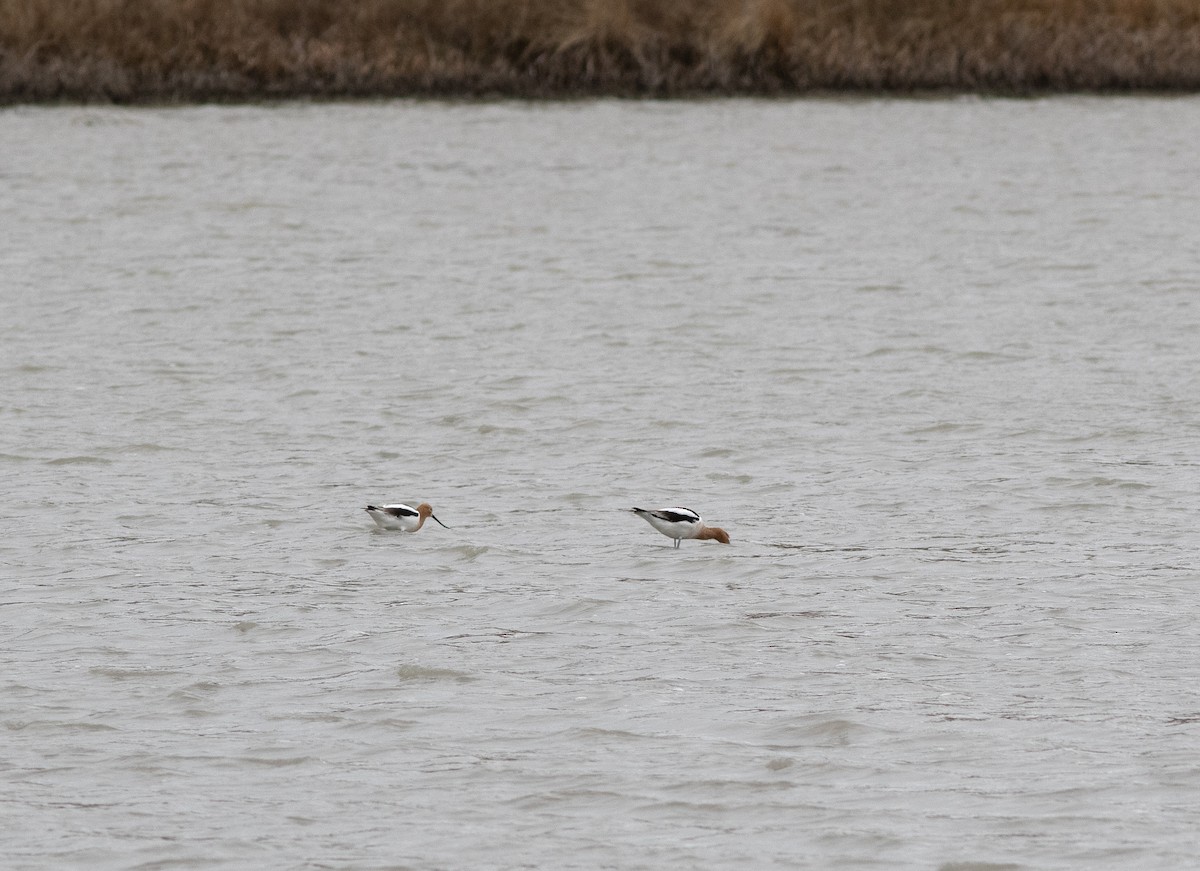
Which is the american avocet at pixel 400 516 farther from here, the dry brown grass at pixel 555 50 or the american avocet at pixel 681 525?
the dry brown grass at pixel 555 50

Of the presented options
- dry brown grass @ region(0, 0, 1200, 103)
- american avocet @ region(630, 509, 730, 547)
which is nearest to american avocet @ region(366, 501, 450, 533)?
american avocet @ region(630, 509, 730, 547)

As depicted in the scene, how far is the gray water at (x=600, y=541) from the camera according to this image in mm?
7387

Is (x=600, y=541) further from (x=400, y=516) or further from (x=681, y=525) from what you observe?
(x=400, y=516)

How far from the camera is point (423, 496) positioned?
12.6 m

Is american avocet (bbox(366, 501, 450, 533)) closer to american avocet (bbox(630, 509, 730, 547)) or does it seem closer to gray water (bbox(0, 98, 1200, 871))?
gray water (bbox(0, 98, 1200, 871))

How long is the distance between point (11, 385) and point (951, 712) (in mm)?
9855

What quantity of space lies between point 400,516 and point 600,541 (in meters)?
1.08

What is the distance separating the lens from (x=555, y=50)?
36250 mm

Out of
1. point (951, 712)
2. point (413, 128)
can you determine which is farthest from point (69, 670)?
point (413, 128)

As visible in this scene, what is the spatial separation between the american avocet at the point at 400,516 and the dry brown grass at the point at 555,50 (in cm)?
2502

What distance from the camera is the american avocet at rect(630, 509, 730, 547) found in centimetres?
1083

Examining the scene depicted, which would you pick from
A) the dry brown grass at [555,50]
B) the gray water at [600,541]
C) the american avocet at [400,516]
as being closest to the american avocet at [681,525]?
the gray water at [600,541]

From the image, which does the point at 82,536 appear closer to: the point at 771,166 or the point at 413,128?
the point at 771,166

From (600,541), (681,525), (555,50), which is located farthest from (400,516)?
(555,50)
